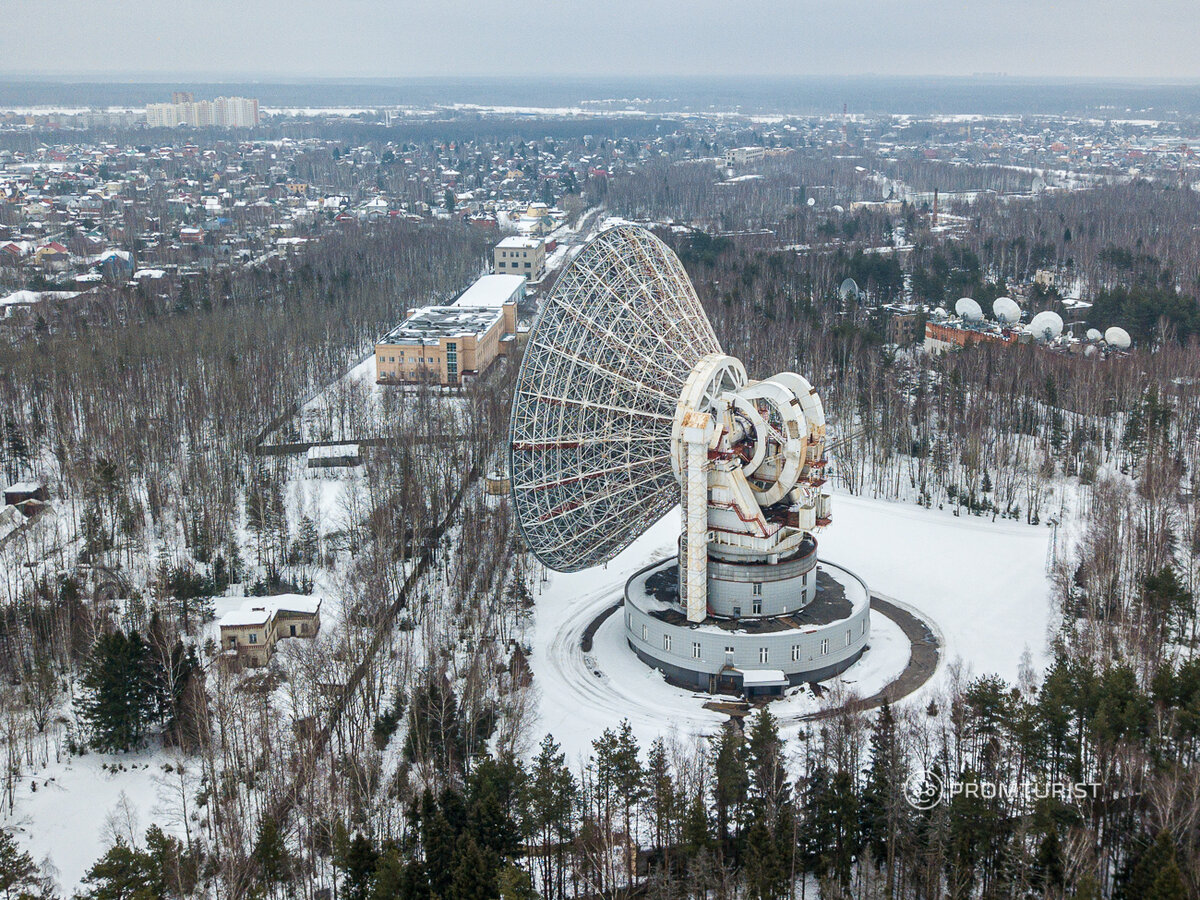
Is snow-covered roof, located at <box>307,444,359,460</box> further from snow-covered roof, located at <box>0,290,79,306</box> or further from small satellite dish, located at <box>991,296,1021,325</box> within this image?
small satellite dish, located at <box>991,296,1021,325</box>

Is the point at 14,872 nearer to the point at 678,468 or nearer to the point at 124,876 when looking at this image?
the point at 124,876

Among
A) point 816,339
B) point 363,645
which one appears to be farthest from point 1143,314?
point 363,645

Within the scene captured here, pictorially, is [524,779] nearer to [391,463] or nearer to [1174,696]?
[1174,696]

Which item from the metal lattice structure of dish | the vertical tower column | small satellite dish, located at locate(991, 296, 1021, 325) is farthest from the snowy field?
small satellite dish, located at locate(991, 296, 1021, 325)

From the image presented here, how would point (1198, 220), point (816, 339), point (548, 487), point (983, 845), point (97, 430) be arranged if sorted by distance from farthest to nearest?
Result: point (1198, 220)
point (816, 339)
point (97, 430)
point (548, 487)
point (983, 845)

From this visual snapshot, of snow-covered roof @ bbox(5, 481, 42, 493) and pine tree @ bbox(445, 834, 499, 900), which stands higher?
snow-covered roof @ bbox(5, 481, 42, 493)

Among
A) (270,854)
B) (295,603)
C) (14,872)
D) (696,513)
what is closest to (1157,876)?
(696,513)
